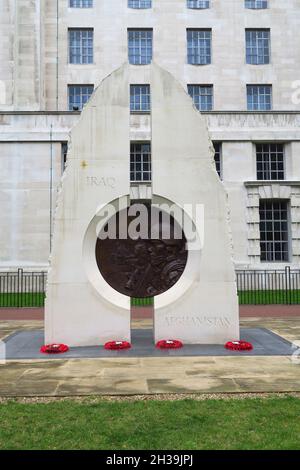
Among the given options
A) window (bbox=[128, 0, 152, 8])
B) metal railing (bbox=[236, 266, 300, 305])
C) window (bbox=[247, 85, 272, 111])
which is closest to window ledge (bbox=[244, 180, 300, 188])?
metal railing (bbox=[236, 266, 300, 305])

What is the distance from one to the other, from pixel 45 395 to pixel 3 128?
24.3 metres

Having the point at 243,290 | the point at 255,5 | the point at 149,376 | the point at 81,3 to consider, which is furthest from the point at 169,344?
the point at 255,5

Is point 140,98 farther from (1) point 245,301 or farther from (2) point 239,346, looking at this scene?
(2) point 239,346

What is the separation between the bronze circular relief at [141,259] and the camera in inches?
441

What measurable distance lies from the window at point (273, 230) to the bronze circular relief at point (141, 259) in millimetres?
18283

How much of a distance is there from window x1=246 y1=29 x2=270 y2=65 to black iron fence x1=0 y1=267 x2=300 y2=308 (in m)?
17.8

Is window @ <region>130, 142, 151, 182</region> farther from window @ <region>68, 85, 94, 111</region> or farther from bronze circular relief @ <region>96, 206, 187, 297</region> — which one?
bronze circular relief @ <region>96, 206, 187, 297</region>

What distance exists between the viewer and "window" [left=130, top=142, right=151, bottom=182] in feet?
93.1

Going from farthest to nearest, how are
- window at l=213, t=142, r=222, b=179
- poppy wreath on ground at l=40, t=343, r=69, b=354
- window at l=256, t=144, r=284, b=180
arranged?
window at l=256, t=144, r=284, b=180 → window at l=213, t=142, r=222, b=179 → poppy wreath on ground at l=40, t=343, r=69, b=354

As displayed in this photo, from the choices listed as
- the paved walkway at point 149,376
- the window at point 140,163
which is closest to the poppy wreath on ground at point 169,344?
the paved walkway at point 149,376

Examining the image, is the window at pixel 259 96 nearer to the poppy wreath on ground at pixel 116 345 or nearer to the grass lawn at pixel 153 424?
the poppy wreath on ground at pixel 116 345

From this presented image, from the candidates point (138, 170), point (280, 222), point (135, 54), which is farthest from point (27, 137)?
point (280, 222)

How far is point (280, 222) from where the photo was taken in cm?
2859

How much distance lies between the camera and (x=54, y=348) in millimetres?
10414
